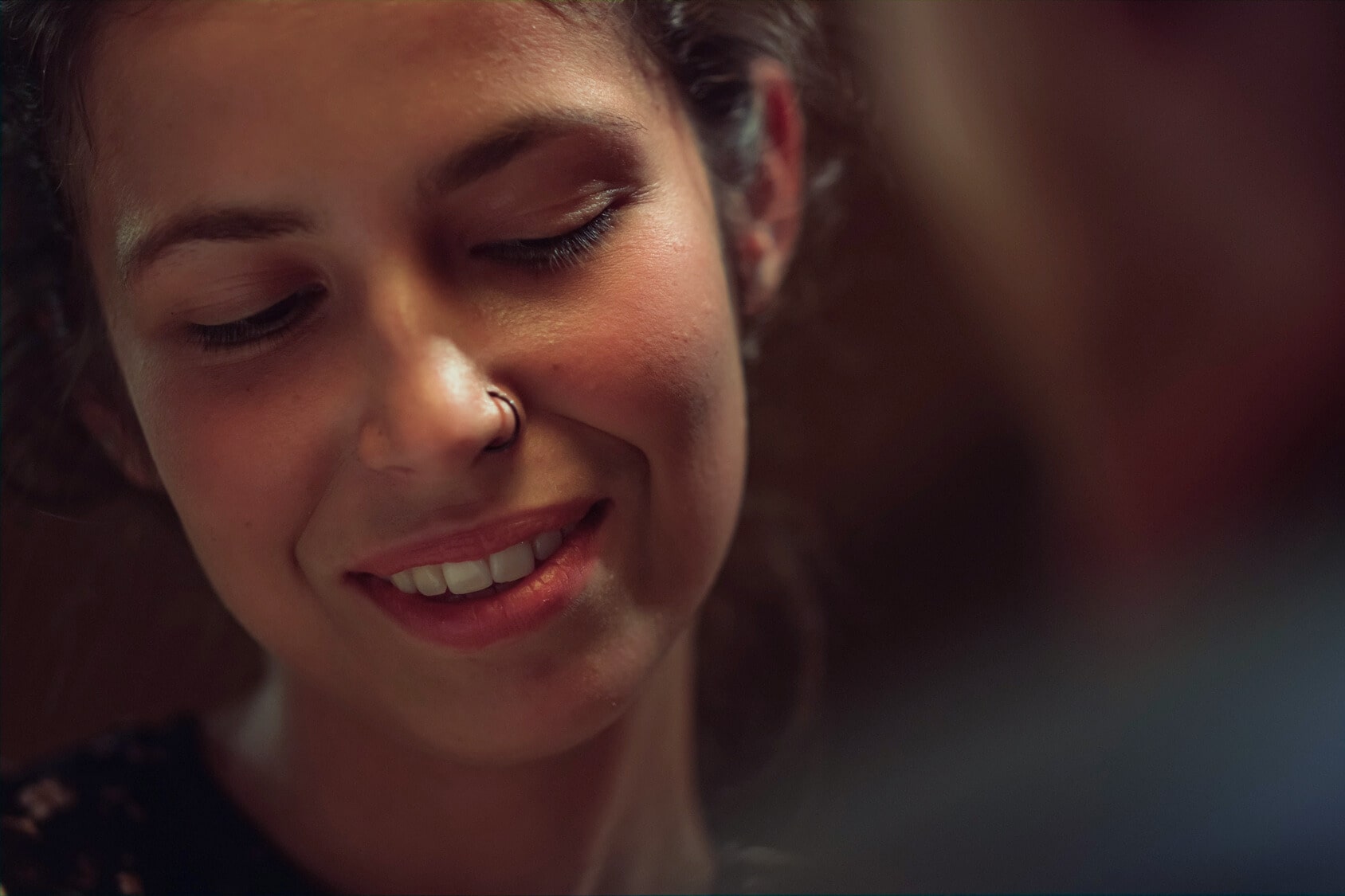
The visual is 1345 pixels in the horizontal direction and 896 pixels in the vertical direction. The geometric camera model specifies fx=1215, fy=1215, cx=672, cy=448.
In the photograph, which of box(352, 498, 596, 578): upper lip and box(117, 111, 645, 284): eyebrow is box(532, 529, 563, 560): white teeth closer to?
box(352, 498, 596, 578): upper lip

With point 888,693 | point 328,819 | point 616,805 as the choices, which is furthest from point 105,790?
point 888,693

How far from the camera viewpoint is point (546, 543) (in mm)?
575

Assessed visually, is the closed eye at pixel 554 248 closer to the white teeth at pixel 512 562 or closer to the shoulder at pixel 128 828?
the white teeth at pixel 512 562

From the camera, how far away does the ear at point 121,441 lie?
0.64 metres

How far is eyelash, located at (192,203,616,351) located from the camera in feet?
1.76

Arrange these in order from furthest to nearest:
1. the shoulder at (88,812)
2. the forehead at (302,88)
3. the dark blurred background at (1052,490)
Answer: the dark blurred background at (1052,490), the shoulder at (88,812), the forehead at (302,88)

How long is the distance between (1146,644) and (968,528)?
16 cm

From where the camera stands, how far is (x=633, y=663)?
593 millimetres

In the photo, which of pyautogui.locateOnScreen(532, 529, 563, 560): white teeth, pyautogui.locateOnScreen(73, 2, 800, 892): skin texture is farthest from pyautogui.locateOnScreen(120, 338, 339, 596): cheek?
pyautogui.locateOnScreen(532, 529, 563, 560): white teeth

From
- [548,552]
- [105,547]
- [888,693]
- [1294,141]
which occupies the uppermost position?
[1294,141]

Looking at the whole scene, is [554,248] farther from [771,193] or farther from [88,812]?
[88,812]

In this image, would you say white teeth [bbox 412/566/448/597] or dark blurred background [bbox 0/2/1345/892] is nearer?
white teeth [bbox 412/566/448/597]

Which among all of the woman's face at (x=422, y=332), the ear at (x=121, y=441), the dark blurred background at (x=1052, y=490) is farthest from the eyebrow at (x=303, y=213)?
the dark blurred background at (x=1052, y=490)

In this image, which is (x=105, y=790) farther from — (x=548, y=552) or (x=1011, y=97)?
(x=1011, y=97)
